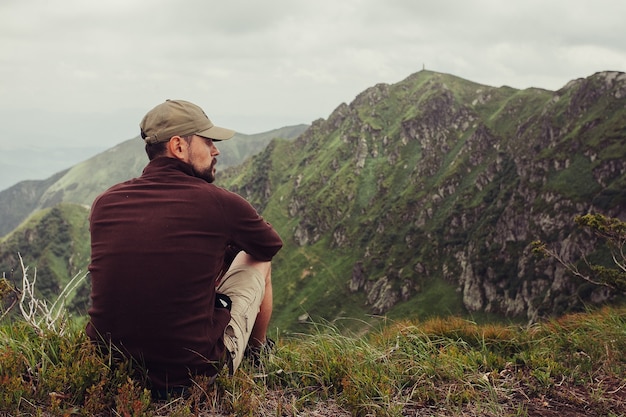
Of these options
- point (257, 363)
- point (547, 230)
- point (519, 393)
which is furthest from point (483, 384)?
point (547, 230)

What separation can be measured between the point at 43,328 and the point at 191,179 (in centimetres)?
261

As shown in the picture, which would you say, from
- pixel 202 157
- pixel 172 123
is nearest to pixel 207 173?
pixel 202 157

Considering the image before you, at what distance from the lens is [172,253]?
402 centimetres

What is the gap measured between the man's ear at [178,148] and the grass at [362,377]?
207 centimetres

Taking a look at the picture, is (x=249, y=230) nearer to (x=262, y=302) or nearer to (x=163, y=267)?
(x=163, y=267)

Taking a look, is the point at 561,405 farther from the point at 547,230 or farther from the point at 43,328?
the point at 547,230

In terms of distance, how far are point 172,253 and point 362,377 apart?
243 centimetres

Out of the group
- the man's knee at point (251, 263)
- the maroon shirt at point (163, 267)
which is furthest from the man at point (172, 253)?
the man's knee at point (251, 263)

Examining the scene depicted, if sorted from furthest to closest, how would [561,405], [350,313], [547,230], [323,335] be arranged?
1. [350,313]
2. [547,230]
3. [323,335]
4. [561,405]

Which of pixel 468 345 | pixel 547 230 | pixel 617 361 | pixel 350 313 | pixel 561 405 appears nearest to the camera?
pixel 561 405

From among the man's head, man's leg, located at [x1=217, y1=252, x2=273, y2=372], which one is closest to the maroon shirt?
the man's head

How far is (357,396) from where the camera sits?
4348 millimetres

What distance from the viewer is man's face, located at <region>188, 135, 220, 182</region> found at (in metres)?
4.68

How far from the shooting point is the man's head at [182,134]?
4.50 meters
